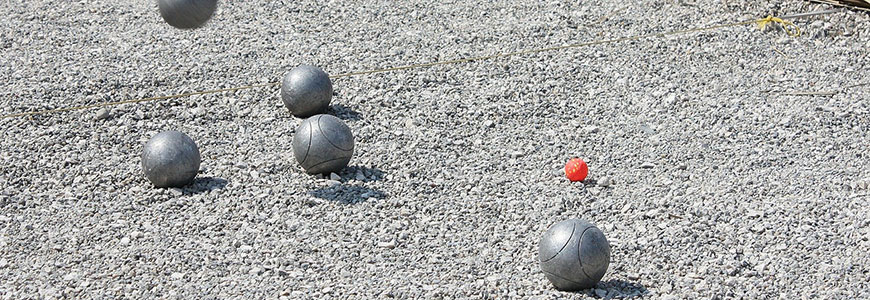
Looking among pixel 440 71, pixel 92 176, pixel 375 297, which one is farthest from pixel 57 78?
pixel 375 297

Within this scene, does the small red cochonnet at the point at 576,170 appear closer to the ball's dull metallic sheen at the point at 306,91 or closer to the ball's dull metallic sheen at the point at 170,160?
the ball's dull metallic sheen at the point at 306,91

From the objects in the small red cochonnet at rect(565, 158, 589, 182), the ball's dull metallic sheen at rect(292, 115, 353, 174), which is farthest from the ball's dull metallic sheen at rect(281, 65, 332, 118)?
the small red cochonnet at rect(565, 158, 589, 182)

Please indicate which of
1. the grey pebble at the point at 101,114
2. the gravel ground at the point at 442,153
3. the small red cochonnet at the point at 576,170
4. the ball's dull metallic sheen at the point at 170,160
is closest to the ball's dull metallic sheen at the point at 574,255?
the gravel ground at the point at 442,153

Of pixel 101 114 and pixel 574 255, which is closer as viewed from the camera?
pixel 574 255

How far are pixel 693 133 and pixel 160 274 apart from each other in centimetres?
414

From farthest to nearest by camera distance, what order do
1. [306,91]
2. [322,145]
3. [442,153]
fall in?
[306,91], [442,153], [322,145]

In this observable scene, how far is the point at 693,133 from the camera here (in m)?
7.62

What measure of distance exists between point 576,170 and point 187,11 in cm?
282

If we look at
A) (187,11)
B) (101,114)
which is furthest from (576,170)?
(101,114)

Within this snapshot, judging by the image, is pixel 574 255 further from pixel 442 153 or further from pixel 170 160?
pixel 170 160

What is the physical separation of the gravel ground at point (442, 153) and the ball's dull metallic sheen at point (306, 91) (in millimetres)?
130

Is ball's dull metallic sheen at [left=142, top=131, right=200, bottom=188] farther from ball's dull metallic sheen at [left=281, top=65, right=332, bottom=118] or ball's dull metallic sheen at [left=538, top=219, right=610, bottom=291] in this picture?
ball's dull metallic sheen at [left=538, top=219, right=610, bottom=291]

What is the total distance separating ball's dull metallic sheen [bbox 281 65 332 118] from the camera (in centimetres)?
782

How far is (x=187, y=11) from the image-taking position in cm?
658
